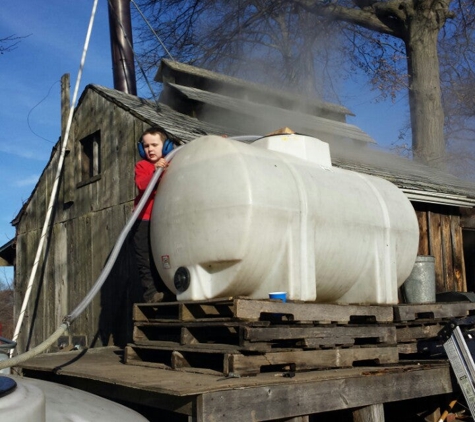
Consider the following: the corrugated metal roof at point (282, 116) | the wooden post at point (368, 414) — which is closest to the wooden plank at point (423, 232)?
the corrugated metal roof at point (282, 116)

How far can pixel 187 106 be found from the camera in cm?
1015

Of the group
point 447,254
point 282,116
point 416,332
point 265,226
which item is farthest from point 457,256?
point 265,226

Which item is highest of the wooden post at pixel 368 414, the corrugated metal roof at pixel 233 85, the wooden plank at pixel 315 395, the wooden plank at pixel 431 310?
the corrugated metal roof at pixel 233 85

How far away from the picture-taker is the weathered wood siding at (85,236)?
870cm

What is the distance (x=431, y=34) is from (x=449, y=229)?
33.4 ft

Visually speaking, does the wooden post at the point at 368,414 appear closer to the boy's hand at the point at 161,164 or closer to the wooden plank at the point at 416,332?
the wooden plank at the point at 416,332

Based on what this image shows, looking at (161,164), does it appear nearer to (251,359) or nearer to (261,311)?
(261,311)

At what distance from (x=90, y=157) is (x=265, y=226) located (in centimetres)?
609

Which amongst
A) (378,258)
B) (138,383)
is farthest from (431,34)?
(138,383)

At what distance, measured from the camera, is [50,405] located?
312cm

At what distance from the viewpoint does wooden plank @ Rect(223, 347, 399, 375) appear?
4305 millimetres

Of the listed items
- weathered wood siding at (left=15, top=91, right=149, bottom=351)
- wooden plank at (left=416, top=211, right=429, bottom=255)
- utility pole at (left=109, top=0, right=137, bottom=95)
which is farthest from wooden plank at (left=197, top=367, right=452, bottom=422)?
utility pole at (left=109, top=0, right=137, bottom=95)

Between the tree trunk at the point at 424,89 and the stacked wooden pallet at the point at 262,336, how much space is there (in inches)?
493

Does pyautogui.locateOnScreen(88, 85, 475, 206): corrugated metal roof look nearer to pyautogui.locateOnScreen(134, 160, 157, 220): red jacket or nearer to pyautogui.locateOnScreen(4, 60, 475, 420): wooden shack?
pyautogui.locateOnScreen(4, 60, 475, 420): wooden shack
